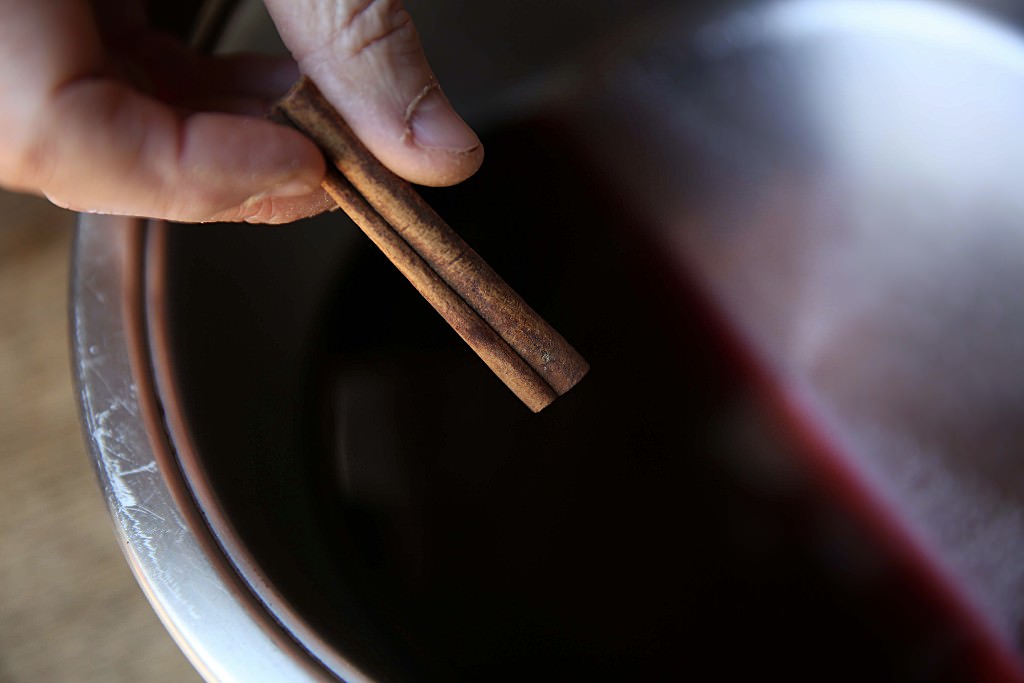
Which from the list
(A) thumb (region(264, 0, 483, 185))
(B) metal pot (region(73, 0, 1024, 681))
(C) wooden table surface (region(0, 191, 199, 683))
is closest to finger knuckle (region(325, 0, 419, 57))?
(A) thumb (region(264, 0, 483, 185))

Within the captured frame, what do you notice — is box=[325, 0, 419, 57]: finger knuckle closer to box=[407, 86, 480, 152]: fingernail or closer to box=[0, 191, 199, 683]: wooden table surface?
box=[407, 86, 480, 152]: fingernail

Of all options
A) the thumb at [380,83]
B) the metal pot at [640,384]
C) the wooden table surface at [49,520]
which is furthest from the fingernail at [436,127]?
the wooden table surface at [49,520]

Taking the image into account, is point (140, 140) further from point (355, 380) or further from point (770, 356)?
point (770, 356)

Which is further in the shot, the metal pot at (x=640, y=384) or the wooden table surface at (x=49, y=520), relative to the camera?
the wooden table surface at (x=49, y=520)

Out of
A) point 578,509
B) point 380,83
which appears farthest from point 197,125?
point 578,509

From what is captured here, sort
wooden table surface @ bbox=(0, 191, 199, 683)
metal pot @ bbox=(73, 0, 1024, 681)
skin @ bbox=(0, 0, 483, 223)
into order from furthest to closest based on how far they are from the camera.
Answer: wooden table surface @ bbox=(0, 191, 199, 683)
metal pot @ bbox=(73, 0, 1024, 681)
skin @ bbox=(0, 0, 483, 223)

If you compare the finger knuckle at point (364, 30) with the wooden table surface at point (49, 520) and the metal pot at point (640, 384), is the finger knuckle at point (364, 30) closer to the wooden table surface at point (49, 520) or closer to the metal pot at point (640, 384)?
the metal pot at point (640, 384)
